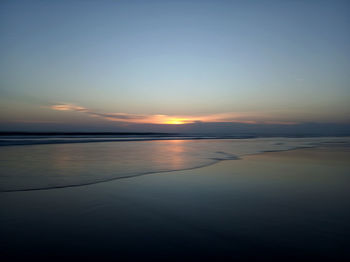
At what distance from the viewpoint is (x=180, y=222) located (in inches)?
146

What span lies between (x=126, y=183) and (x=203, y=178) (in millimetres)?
2288

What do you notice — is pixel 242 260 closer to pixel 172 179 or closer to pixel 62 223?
pixel 62 223

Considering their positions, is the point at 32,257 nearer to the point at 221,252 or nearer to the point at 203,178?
the point at 221,252

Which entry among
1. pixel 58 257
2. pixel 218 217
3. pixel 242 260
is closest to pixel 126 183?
pixel 218 217

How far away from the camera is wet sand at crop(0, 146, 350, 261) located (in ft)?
9.33

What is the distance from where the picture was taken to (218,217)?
393cm

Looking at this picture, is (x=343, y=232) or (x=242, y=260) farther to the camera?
(x=343, y=232)

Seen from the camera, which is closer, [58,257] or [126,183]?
[58,257]

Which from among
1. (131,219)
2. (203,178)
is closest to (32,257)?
(131,219)

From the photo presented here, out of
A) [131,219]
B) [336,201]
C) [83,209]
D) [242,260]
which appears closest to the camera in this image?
[242,260]

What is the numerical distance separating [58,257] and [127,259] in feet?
2.62

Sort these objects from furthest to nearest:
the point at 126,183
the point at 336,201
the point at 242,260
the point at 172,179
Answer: the point at 172,179 < the point at 126,183 < the point at 336,201 < the point at 242,260

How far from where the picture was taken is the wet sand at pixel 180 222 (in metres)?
2.84

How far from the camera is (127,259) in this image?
2717 mm
